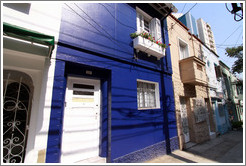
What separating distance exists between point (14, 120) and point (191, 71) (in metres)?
6.90

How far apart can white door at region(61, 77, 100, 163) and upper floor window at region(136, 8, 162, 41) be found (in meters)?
3.58

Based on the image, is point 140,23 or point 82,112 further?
point 140,23

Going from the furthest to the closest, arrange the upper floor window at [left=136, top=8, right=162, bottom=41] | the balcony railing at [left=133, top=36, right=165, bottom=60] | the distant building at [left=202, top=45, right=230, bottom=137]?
the distant building at [left=202, top=45, right=230, bottom=137], the upper floor window at [left=136, top=8, right=162, bottom=41], the balcony railing at [left=133, top=36, right=165, bottom=60]

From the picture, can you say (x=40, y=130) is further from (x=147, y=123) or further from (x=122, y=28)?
(x=122, y=28)

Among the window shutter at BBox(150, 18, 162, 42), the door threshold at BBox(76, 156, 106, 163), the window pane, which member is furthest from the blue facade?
the window shutter at BBox(150, 18, 162, 42)

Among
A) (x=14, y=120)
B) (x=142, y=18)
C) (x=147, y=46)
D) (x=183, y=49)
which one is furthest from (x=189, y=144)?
(x=14, y=120)

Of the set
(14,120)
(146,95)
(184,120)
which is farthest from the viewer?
(184,120)

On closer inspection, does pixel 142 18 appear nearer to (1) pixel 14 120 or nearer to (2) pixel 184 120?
(2) pixel 184 120

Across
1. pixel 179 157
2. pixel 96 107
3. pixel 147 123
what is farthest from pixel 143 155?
pixel 96 107

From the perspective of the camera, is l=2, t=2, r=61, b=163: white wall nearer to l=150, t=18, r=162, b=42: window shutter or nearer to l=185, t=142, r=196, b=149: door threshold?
l=150, t=18, r=162, b=42: window shutter

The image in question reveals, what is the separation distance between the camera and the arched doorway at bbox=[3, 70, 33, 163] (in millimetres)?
2418

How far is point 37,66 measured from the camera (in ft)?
9.35

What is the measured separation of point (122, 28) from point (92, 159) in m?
4.46

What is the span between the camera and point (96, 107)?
3.58 meters
